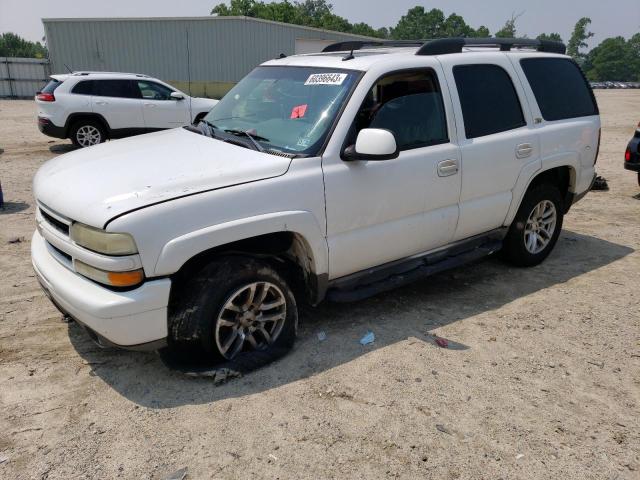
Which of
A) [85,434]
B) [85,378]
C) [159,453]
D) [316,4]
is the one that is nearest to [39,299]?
[85,378]

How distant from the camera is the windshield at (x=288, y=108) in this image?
358 cm

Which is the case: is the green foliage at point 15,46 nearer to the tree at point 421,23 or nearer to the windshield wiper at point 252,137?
the windshield wiper at point 252,137

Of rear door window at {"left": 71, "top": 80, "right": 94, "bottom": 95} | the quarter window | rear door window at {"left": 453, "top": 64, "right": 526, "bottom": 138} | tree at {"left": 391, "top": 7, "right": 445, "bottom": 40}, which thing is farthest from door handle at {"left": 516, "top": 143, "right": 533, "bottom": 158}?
tree at {"left": 391, "top": 7, "right": 445, "bottom": 40}

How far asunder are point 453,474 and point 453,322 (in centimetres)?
167

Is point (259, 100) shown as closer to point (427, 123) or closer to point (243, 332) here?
point (427, 123)

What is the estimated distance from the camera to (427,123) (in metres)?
4.04

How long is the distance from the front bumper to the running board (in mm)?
1252

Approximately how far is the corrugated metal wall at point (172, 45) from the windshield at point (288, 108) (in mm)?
25663

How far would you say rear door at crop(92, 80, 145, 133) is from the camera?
38.6 ft

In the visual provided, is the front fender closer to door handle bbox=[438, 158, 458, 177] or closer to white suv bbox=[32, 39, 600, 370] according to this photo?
white suv bbox=[32, 39, 600, 370]

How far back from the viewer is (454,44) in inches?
170

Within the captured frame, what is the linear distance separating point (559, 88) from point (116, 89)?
9885 mm

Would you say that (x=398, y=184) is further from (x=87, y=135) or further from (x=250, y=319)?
(x=87, y=135)

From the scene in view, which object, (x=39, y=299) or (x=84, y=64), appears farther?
(x=84, y=64)
